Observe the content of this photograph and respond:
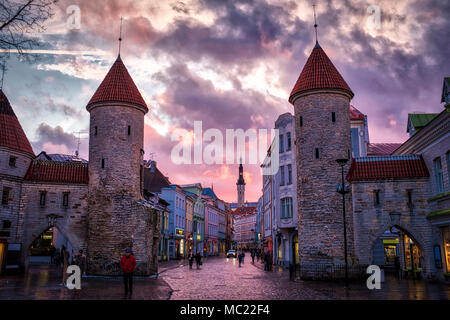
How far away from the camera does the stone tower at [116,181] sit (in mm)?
26891

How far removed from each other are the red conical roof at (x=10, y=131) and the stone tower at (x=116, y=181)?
439cm

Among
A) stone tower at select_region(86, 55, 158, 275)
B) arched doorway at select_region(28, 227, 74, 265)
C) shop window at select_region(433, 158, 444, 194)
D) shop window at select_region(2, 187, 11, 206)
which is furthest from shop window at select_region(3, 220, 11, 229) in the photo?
shop window at select_region(433, 158, 444, 194)

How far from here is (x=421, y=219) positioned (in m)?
24.0

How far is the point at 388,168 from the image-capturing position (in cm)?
2545

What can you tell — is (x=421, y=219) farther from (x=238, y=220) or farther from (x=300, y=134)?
(x=238, y=220)

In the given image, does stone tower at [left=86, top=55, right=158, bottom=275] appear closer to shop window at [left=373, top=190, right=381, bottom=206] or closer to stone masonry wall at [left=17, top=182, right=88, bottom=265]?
stone masonry wall at [left=17, top=182, right=88, bottom=265]

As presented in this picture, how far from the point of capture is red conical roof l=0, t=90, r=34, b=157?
2667 cm

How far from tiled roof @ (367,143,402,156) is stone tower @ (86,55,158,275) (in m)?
24.1

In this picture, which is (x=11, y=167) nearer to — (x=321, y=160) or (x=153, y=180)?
(x=321, y=160)

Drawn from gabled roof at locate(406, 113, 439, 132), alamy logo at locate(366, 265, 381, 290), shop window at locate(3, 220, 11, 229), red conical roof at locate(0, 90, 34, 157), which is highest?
gabled roof at locate(406, 113, 439, 132)

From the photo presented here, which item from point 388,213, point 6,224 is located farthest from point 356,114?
point 6,224

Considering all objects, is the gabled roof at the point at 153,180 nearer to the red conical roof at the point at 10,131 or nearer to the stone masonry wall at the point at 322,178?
the red conical roof at the point at 10,131

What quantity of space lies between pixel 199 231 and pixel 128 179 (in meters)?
54.4

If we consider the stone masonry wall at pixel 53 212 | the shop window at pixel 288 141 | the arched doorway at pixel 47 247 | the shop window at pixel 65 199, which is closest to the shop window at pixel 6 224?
the stone masonry wall at pixel 53 212
